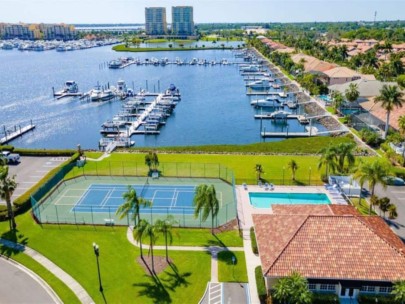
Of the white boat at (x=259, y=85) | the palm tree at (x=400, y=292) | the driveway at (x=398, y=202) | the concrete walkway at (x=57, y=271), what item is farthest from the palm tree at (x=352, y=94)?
the concrete walkway at (x=57, y=271)

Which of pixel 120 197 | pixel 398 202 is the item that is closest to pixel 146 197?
pixel 120 197

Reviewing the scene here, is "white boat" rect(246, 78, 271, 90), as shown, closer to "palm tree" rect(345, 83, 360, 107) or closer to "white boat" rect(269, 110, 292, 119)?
"white boat" rect(269, 110, 292, 119)

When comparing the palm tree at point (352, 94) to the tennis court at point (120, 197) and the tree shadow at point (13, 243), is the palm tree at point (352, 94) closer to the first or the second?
the tennis court at point (120, 197)

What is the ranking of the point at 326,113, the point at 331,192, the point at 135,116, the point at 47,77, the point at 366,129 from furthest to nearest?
the point at 47,77 < the point at 135,116 < the point at 326,113 < the point at 366,129 < the point at 331,192

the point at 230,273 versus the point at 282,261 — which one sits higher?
the point at 282,261

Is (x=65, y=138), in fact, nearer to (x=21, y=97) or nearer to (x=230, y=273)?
(x=21, y=97)

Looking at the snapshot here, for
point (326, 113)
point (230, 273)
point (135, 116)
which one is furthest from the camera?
point (135, 116)

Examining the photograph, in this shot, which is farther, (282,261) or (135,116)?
(135,116)

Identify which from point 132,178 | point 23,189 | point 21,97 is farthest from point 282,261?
point 21,97
